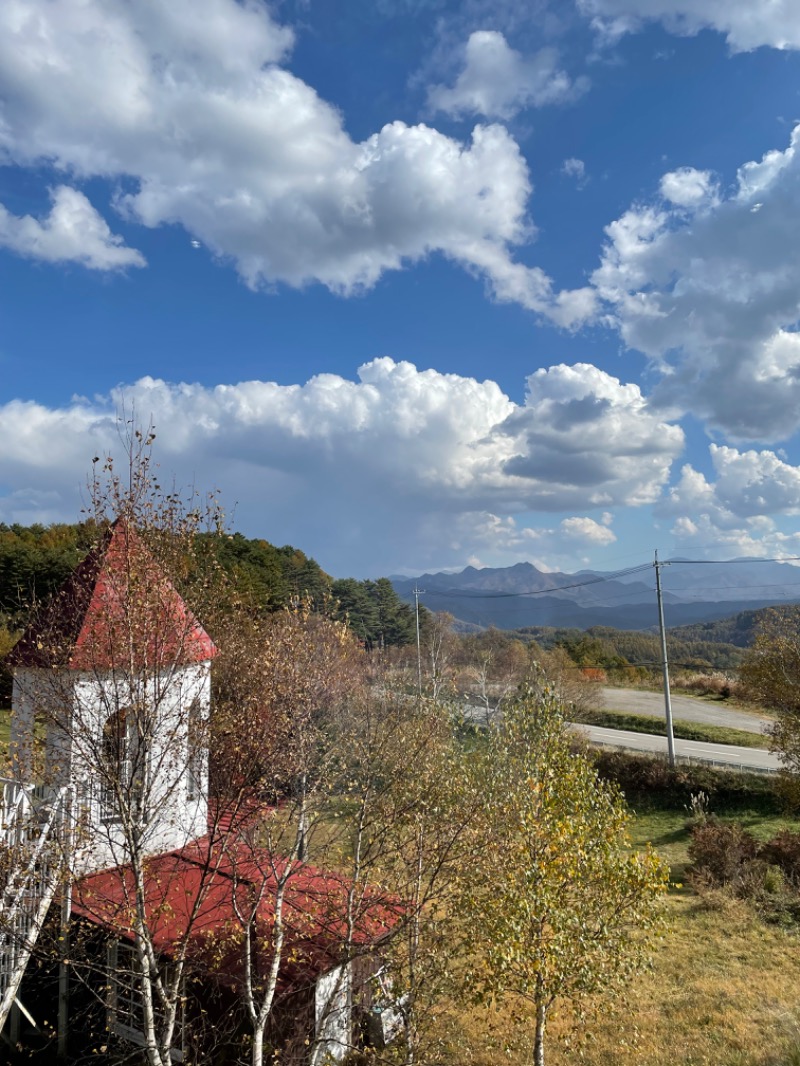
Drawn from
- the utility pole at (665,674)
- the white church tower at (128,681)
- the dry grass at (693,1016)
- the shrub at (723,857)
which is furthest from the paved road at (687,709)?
the white church tower at (128,681)

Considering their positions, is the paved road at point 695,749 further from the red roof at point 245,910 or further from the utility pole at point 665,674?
the red roof at point 245,910

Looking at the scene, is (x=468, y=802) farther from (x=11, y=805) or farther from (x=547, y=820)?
(x=11, y=805)

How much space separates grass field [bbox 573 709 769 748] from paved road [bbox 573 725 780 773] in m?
0.63

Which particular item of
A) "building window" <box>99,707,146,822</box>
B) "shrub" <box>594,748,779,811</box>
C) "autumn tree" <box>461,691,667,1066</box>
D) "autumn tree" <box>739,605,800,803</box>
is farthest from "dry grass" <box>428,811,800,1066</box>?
"shrub" <box>594,748,779,811</box>

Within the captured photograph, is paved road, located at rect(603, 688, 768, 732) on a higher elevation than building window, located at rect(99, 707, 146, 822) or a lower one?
lower

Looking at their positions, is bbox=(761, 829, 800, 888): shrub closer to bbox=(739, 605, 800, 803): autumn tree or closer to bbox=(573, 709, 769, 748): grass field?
bbox=(739, 605, 800, 803): autumn tree

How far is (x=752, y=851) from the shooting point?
2080cm

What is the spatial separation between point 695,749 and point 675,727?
3.89 metres

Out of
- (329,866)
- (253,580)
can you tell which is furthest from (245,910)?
(253,580)

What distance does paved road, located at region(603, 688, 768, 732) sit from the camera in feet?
130

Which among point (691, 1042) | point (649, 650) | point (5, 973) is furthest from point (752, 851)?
point (649, 650)

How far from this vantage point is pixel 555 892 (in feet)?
29.3

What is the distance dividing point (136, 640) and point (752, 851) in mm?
20980

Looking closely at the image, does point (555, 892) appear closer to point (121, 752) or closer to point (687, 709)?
point (121, 752)
